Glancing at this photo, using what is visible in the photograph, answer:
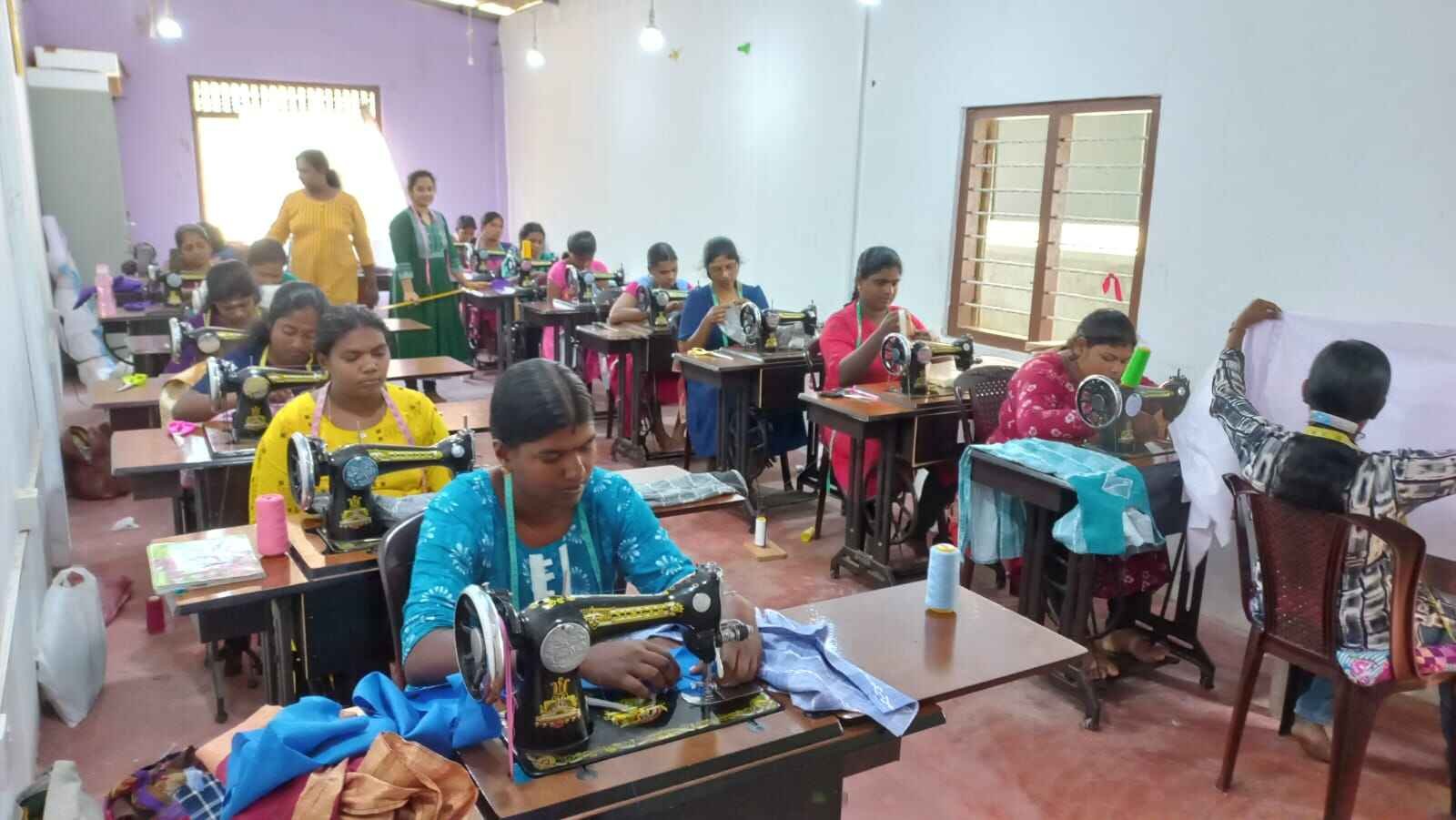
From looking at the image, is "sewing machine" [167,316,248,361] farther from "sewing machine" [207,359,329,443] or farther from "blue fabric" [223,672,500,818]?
"blue fabric" [223,672,500,818]

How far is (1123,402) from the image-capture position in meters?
2.93

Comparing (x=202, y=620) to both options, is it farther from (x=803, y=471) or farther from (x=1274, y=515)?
(x=803, y=471)

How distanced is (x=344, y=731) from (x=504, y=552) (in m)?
0.47

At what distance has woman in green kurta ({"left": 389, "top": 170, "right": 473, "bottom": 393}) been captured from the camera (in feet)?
21.2

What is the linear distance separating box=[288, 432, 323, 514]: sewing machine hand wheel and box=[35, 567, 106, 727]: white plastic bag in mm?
1157

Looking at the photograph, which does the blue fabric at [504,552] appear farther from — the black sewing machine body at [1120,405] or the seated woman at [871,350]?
the seated woman at [871,350]

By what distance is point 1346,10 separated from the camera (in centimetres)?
327

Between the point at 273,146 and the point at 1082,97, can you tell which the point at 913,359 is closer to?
the point at 1082,97

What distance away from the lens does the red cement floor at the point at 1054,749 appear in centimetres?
249

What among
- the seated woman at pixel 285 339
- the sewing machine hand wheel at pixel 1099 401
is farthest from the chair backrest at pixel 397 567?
the sewing machine hand wheel at pixel 1099 401

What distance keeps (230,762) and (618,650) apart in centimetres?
49

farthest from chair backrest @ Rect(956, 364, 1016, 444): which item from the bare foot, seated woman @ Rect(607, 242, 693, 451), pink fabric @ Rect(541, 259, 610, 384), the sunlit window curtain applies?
the sunlit window curtain

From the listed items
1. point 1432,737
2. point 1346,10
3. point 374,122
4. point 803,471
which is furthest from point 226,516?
point 374,122

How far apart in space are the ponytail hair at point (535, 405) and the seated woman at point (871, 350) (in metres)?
2.40
